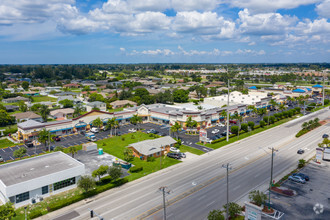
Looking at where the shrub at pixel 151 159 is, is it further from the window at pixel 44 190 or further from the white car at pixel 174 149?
the window at pixel 44 190

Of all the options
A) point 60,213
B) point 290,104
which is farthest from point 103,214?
point 290,104

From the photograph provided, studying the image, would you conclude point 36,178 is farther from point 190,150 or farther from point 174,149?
point 190,150

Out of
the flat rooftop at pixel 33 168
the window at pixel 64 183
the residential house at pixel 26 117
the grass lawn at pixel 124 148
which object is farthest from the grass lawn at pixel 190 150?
the residential house at pixel 26 117

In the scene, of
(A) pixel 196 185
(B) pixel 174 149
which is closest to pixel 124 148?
(B) pixel 174 149

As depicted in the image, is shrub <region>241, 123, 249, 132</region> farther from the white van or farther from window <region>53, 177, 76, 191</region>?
window <region>53, 177, 76, 191</region>

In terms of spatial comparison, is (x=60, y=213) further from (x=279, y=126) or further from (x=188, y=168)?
(x=279, y=126)
